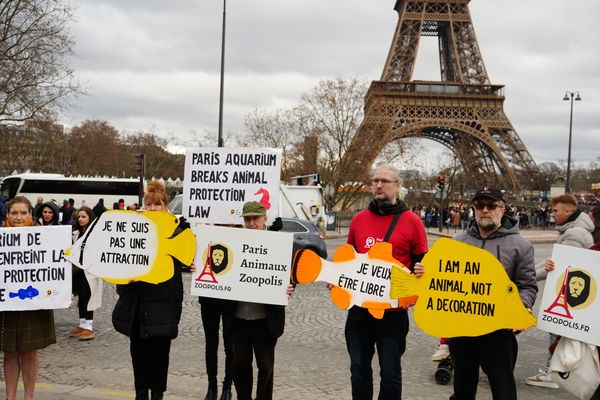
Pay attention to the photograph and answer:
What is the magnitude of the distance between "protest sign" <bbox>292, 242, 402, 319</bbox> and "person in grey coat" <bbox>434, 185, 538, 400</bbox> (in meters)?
0.62

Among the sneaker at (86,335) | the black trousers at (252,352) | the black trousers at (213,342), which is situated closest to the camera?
the black trousers at (252,352)

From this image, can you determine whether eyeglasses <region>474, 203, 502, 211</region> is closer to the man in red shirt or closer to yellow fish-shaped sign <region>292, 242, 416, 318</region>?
the man in red shirt

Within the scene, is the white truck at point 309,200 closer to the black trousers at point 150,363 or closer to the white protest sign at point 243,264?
the white protest sign at point 243,264

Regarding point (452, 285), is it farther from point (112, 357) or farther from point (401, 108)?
point (401, 108)

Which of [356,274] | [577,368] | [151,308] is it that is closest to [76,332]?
[151,308]

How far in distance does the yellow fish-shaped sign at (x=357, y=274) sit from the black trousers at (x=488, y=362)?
0.50m

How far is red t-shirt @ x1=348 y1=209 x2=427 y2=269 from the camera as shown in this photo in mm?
4375

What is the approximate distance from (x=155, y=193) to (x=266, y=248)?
111 centimetres

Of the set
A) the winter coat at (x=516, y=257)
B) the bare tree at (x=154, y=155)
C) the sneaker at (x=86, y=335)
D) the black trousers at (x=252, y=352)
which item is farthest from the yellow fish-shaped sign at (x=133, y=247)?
the bare tree at (x=154, y=155)

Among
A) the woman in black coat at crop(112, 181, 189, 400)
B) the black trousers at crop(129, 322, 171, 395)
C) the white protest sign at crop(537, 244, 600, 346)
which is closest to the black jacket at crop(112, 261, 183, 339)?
the woman in black coat at crop(112, 181, 189, 400)

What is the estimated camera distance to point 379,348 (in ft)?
14.3

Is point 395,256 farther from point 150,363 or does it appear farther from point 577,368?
point 150,363

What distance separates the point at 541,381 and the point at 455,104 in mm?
50038

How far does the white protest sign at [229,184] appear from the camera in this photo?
5.56m
